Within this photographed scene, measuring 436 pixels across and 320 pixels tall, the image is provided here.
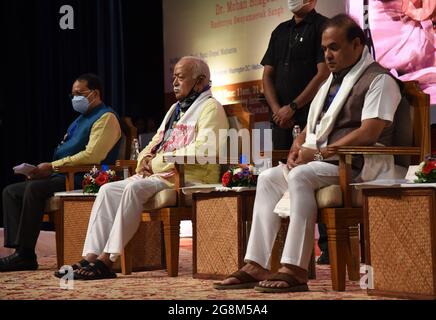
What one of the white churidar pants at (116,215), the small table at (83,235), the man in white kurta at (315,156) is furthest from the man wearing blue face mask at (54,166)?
the man in white kurta at (315,156)

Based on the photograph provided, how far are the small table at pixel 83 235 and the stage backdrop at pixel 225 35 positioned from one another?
300 cm

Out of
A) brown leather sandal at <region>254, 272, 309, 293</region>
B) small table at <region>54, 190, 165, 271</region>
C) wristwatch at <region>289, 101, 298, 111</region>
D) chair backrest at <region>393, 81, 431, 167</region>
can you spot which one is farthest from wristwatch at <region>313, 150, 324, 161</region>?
small table at <region>54, 190, 165, 271</region>

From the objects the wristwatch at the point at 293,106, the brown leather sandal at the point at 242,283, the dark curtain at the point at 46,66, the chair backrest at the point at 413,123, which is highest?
the dark curtain at the point at 46,66

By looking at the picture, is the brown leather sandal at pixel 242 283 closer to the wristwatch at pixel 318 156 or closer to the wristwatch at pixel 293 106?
the wristwatch at pixel 318 156

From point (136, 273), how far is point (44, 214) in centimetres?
95

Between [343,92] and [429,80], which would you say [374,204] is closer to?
[343,92]

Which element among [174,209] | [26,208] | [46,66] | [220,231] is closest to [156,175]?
[174,209]

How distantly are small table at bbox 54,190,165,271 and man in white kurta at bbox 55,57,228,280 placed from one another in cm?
39

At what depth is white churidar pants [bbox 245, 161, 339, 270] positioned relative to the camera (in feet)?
11.9

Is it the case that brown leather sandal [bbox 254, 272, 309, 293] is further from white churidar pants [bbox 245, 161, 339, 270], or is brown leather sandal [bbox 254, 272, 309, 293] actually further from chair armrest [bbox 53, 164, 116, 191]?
chair armrest [bbox 53, 164, 116, 191]

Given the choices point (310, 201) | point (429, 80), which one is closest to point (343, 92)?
point (310, 201)

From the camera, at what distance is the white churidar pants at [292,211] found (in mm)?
3619

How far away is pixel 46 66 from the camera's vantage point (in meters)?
8.05

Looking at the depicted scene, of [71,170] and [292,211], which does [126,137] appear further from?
[292,211]
